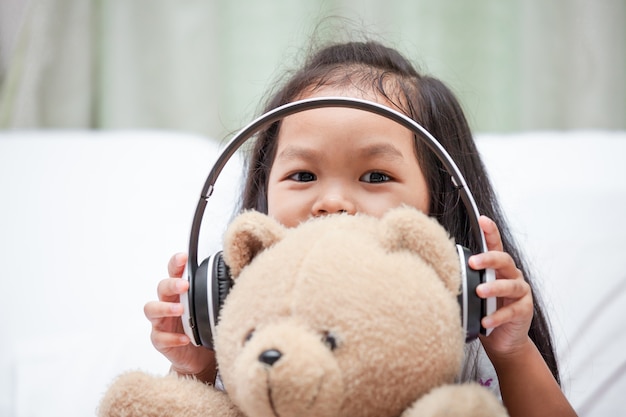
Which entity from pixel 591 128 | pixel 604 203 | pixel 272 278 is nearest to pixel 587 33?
pixel 591 128

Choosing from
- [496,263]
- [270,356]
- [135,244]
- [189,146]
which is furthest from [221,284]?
[189,146]

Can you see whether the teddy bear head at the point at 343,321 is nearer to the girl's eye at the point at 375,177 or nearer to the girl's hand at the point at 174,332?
the girl's hand at the point at 174,332

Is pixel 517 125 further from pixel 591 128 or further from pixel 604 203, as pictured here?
pixel 604 203

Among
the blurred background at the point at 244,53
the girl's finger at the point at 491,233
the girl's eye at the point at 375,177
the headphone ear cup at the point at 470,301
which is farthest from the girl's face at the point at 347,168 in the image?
the blurred background at the point at 244,53

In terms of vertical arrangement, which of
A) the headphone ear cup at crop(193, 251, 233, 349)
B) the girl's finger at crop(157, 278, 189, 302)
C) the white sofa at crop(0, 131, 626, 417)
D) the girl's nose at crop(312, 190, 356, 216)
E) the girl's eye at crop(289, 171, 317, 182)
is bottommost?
the white sofa at crop(0, 131, 626, 417)

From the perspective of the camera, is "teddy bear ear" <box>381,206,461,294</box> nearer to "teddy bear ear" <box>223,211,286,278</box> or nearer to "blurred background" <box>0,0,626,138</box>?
"teddy bear ear" <box>223,211,286,278</box>

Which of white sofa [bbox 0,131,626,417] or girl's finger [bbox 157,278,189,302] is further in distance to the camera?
white sofa [bbox 0,131,626,417]

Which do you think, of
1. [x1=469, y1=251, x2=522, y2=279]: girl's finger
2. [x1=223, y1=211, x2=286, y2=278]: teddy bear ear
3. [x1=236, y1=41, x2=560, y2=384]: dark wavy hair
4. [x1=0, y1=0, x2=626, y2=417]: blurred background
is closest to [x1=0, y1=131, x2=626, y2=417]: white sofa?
[x1=0, y1=0, x2=626, y2=417]: blurred background

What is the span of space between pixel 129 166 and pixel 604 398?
980 mm

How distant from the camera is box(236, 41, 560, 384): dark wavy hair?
0.92m

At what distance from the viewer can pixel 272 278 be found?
55cm

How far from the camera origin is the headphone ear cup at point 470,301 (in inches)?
23.0

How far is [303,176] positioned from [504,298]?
0.30 meters

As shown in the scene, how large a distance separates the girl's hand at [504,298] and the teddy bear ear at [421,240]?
4cm
